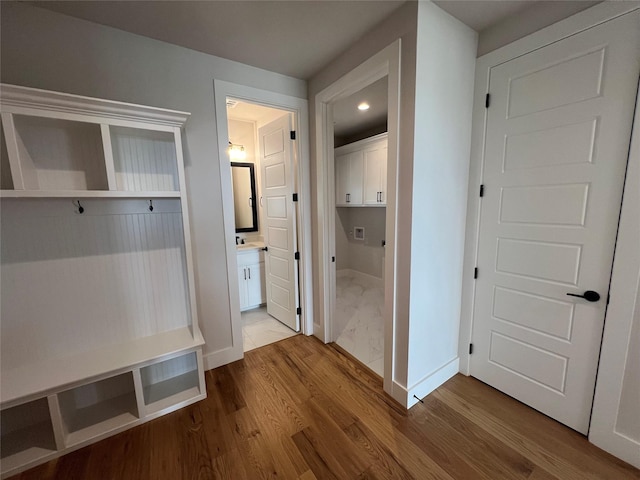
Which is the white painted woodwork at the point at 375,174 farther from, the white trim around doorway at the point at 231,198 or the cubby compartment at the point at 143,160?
the cubby compartment at the point at 143,160

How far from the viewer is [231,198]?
2246 mm

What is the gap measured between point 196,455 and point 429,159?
234 cm

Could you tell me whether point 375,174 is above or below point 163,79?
below

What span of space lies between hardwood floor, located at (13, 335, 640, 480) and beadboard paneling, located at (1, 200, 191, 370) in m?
0.69

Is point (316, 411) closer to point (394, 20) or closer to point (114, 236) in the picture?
point (114, 236)

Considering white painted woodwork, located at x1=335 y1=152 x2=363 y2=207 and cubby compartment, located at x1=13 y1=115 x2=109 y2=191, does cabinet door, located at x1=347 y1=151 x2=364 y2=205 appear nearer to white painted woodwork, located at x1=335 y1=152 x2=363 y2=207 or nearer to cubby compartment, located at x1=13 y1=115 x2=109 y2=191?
white painted woodwork, located at x1=335 y1=152 x2=363 y2=207

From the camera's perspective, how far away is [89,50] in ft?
Result: 5.47

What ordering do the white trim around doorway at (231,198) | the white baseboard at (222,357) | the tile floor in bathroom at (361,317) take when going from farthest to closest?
the tile floor in bathroom at (361,317)
the white baseboard at (222,357)
the white trim around doorway at (231,198)

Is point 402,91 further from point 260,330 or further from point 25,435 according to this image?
point 25,435

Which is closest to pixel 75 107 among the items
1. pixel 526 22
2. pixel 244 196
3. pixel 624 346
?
pixel 244 196

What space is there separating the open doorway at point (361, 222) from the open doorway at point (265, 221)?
0.68m

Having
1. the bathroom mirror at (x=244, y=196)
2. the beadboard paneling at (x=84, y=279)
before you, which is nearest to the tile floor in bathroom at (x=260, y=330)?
the beadboard paneling at (x=84, y=279)

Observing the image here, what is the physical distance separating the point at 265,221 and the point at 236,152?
1.06m

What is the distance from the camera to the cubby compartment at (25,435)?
4.77ft
